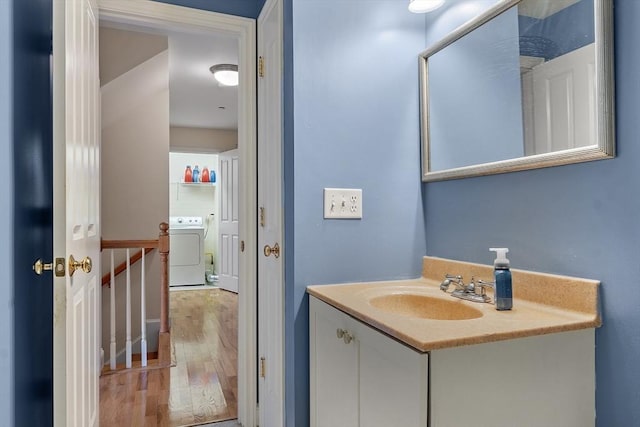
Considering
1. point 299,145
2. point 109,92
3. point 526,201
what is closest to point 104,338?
point 109,92

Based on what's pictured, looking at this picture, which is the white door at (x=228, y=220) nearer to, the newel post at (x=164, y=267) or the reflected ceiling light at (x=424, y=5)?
the newel post at (x=164, y=267)

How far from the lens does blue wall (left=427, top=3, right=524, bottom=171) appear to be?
1308mm

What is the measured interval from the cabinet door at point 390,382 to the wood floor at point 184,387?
4.67 feet

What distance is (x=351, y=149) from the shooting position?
1.58 m

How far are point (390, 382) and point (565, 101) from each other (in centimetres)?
92

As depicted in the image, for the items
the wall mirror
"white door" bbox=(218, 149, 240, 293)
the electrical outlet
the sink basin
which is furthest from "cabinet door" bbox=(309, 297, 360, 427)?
"white door" bbox=(218, 149, 240, 293)

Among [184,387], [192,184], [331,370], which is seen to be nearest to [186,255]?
[192,184]

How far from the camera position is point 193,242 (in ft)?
20.5

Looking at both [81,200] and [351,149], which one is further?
[351,149]

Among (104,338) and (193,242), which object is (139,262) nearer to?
(104,338)

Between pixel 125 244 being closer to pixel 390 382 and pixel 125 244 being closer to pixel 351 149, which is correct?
pixel 351 149

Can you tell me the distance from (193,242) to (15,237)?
17.1 ft

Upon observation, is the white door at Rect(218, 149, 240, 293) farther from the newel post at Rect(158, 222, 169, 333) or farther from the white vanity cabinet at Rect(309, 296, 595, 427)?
the white vanity cabinet at Rect(309, 296, 595, 427)

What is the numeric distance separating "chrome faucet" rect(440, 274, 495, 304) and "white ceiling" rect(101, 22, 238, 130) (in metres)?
1.70
